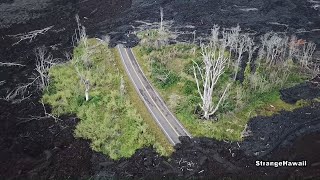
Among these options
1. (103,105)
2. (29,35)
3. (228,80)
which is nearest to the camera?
(103,105)

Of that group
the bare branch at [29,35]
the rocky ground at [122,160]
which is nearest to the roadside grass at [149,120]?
the rocky ground at [122,160]

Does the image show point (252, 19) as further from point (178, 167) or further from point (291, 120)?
point (178, 167)

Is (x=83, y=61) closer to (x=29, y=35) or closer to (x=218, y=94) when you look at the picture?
(x=29, y=35)

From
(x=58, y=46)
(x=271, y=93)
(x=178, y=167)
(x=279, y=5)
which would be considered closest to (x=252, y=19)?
(x=279, y=5)

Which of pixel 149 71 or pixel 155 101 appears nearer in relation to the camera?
pixel 155 101

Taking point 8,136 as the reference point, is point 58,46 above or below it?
above

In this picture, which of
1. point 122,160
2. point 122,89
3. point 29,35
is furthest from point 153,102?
point 29,35

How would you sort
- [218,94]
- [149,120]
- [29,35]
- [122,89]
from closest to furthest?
[149,120] → [122,89] → [218,94] → [29,35]
